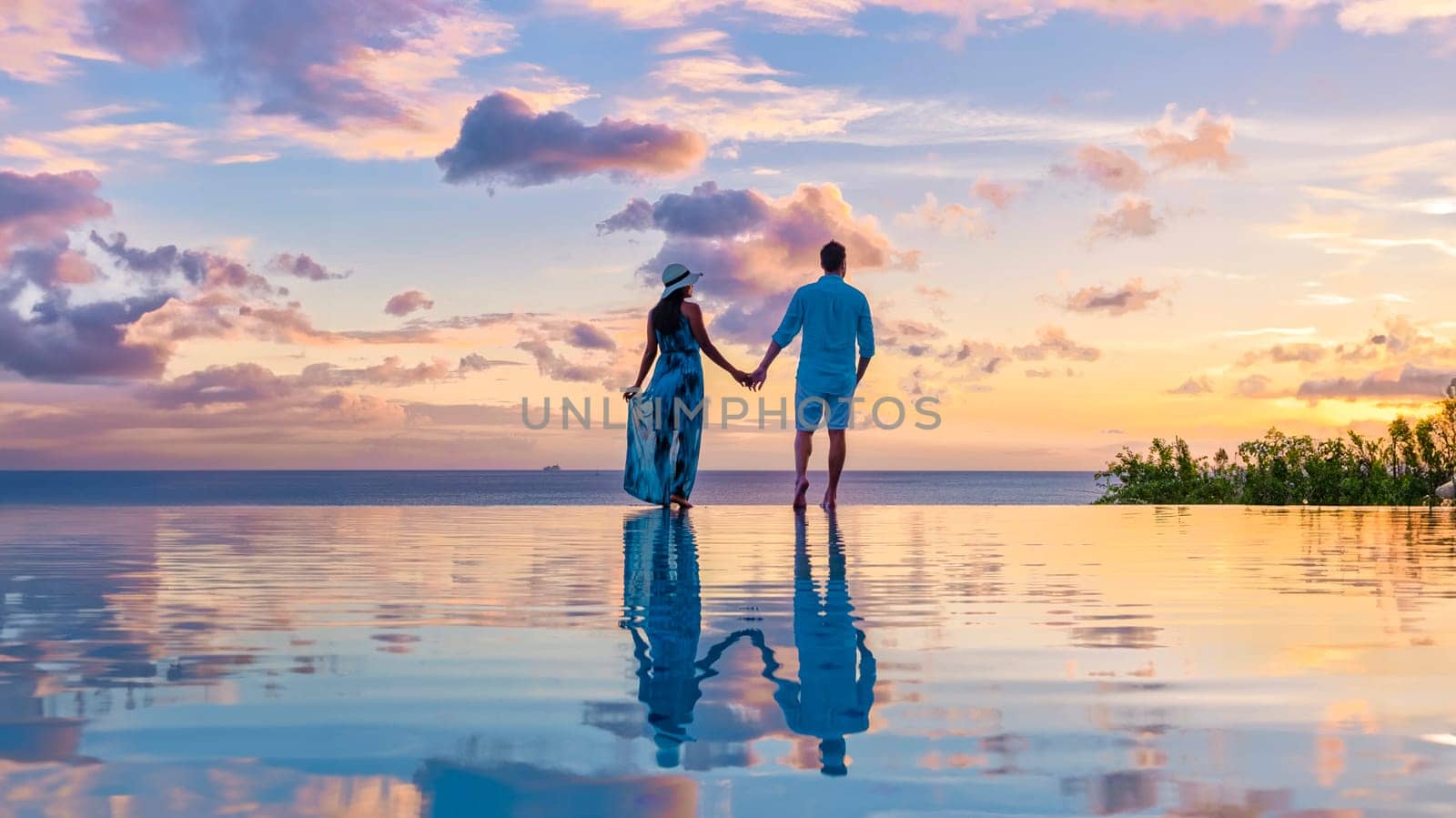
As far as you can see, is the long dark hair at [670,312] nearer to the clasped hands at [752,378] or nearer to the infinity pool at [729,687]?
the clasped hands at [752,378]

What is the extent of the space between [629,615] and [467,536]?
212 inches

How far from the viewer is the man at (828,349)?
520 inches

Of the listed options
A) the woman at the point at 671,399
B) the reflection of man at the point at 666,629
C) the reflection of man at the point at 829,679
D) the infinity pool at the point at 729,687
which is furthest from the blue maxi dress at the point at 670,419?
the reflection of man at the point at 829,679

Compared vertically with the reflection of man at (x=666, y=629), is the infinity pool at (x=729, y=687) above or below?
below

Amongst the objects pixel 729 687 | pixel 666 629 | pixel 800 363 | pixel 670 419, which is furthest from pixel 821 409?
pixel 729 687

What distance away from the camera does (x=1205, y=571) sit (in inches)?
285

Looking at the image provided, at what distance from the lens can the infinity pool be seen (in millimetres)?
2607

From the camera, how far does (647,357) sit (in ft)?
44.2

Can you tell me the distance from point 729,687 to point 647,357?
32.9 feet

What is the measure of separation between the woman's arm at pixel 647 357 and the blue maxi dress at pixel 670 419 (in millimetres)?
66

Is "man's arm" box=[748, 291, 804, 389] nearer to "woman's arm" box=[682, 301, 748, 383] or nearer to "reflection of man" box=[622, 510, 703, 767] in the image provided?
"woman's arm" box=[682, 301, 748, 383]

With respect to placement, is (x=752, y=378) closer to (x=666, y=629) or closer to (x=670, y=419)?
(x=670, y=419)

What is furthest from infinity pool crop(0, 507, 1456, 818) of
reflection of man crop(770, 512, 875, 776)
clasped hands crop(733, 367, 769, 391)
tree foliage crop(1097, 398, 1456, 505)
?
tree foliage crop(1097, 398, 1456, 505)

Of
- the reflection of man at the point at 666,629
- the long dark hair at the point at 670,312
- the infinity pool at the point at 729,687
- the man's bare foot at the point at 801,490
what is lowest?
the infinity pool at the point at 729,687
